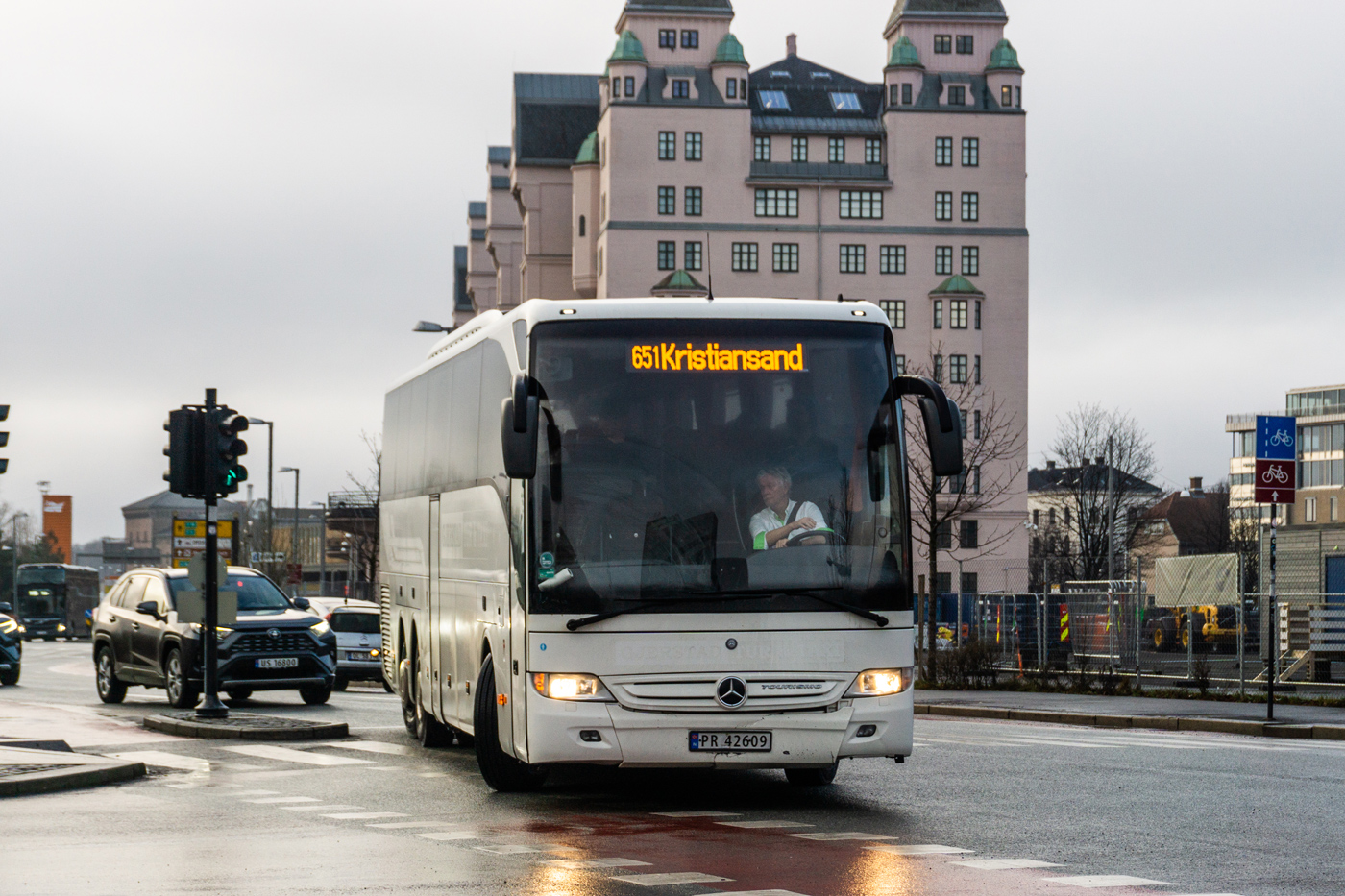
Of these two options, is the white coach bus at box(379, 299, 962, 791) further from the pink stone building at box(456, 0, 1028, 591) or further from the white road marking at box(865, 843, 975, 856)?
the pink stone building at box(456, 0, 1028, 591)

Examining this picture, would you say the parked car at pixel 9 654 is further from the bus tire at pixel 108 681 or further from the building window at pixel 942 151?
the building window at pixel 942 151

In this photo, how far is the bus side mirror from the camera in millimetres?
12078

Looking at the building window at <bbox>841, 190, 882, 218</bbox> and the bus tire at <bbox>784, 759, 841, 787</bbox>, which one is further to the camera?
the building window at <bbox>841, 190, 882, 218</bbox>

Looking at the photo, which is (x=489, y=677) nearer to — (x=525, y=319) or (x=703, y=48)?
(x=525, y=319)

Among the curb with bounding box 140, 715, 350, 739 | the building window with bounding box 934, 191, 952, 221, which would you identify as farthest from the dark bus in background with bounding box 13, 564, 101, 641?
the curb with bounding box 140, 715, 350, 739

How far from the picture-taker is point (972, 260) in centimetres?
10206

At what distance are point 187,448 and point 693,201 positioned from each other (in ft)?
263

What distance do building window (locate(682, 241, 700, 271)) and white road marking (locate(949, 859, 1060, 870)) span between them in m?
89.7

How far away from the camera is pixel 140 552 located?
633ft

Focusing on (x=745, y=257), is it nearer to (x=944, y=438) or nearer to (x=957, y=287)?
(x=957, y=287)

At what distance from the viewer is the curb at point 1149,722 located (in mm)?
21250

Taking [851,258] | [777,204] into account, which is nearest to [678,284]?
[777,204]

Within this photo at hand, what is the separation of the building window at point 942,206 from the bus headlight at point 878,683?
299 ft

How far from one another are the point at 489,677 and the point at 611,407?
2454 mm
